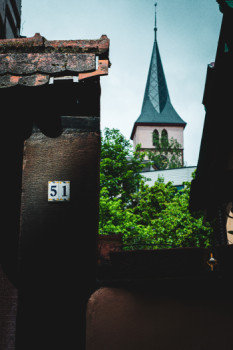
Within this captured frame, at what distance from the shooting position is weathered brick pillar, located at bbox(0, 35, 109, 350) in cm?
276

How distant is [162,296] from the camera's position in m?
2.79

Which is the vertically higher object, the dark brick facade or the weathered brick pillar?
the dark brick facade

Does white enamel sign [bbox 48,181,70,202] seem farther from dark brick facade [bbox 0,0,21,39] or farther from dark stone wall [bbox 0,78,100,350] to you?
dark brick facade [bbox 0,0,21,39]

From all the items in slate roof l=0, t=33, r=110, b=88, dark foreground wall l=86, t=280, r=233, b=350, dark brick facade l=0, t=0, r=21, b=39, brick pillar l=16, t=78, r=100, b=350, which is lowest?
dark foreground wall l=86, t=280, r=233, b=350

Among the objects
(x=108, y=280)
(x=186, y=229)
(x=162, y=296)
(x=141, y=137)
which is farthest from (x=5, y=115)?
(x=141, y=137)

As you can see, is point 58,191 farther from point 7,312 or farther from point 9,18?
point 9,18

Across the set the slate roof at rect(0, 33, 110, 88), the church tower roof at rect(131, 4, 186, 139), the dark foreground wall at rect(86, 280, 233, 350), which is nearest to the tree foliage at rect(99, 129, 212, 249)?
the dark foreground wall at rect(86, 280, 233, 350)

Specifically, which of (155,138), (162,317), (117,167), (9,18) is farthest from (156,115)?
(162,317)

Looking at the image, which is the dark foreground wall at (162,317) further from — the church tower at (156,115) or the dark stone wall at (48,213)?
the church tower at (156,115)

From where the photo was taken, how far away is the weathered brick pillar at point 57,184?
276 centimetres

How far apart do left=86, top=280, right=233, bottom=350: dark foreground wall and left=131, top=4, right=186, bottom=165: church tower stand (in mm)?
57547

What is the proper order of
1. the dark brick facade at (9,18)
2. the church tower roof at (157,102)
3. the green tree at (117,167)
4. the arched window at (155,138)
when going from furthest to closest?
the church tower roof at (157,102), the arched window at (155,138), the green tree at (117,167), the dark brick facade at (9,18)

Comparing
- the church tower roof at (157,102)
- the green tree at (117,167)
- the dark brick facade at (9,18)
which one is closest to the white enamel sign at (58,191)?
the dark brick facade at (9,18)

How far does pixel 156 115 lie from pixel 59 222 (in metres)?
61.8
